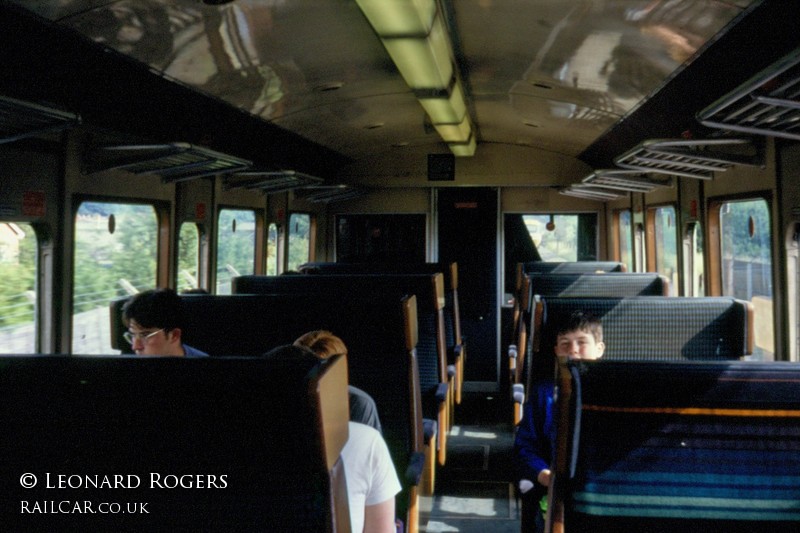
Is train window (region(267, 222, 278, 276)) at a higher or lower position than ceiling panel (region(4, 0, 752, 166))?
lower

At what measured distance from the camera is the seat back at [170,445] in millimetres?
1364

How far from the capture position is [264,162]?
643cm

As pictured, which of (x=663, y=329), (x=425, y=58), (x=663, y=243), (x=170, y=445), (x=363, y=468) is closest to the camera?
(x=170, y=445)

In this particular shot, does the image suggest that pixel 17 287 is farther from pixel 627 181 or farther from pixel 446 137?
pixel 627 181

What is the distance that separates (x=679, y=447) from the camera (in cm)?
172

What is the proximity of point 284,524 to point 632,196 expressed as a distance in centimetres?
718

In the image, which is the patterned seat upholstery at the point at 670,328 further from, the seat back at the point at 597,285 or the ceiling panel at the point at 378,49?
the ceiling panel at the point at 378,49

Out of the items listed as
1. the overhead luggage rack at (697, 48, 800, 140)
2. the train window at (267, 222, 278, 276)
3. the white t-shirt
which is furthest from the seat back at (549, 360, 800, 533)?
the train window at (267, 222, 278, 276)

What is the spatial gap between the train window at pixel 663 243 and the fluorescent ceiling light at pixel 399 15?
385 cm

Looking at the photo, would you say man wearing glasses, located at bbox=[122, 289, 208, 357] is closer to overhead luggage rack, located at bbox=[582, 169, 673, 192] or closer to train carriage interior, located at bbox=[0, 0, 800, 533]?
train carriage interior, located at bbox=[0, 0, 800, 533]

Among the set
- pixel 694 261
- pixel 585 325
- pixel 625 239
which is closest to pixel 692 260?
pixel 694 261

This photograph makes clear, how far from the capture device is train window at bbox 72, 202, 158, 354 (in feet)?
13.0

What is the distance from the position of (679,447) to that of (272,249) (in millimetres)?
6200

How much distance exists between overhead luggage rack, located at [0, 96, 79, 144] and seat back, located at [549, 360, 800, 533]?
2150mm
